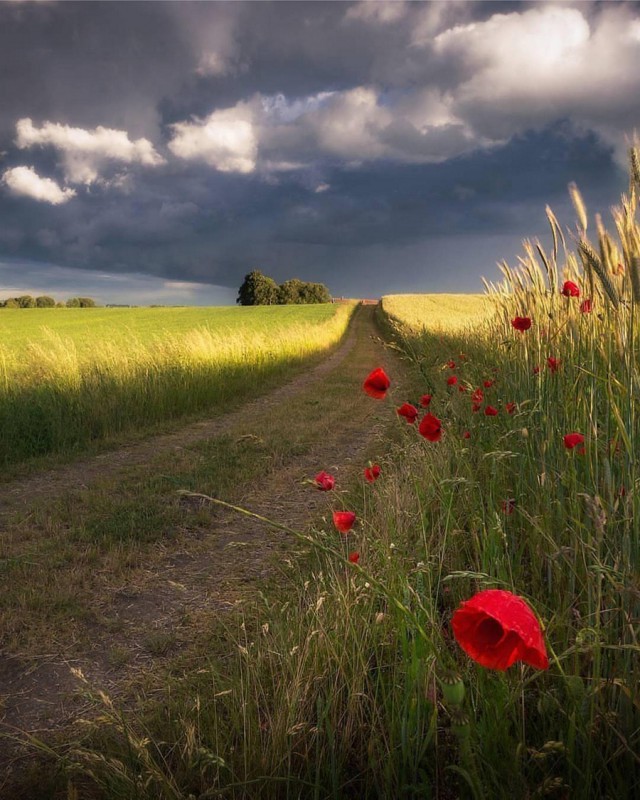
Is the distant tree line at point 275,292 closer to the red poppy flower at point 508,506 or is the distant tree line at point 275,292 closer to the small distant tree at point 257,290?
the small distant tree at point 257,290

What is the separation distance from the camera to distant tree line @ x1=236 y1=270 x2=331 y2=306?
8000 centimetres

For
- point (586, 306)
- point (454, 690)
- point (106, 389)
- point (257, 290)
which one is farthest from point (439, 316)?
point (257, 290)

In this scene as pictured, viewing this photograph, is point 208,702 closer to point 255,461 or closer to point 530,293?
point 530,293

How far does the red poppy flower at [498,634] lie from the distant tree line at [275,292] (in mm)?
A: 78166

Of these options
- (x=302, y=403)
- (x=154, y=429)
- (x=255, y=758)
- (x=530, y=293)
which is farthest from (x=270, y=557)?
(x=302, y=403)

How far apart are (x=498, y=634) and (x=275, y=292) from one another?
8262 cm

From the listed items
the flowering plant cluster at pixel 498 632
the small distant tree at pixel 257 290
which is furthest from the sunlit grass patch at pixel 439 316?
the small distant tree at pixel 257 290

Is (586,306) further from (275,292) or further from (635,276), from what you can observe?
(275,292)

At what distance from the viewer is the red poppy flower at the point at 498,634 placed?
0.96 m

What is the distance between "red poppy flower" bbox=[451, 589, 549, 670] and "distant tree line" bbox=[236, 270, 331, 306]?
256ft

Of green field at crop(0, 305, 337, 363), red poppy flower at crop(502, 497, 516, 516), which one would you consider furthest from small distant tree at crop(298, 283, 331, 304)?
red poppy flower at crop(502, 497, 516, 516)

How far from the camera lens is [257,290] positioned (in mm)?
79375

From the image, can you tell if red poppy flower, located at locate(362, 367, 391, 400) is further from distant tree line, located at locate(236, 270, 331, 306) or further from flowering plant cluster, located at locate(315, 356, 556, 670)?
distant tree line, located at locate(236, 270, 331, 306)

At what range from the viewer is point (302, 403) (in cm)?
1055
